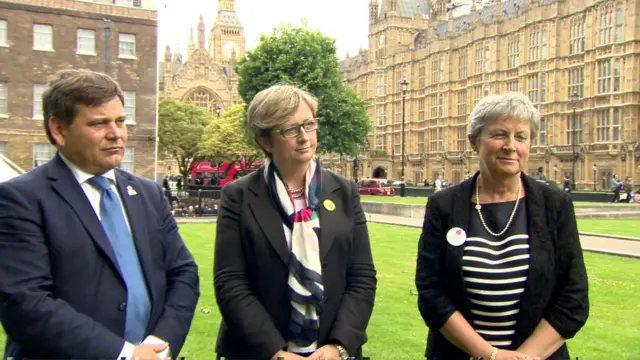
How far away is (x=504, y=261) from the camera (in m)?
3.43

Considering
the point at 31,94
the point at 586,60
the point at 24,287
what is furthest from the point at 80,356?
the point at 586,60

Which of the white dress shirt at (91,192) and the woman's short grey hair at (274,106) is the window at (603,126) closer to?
the woman's short grey hair at (274,106)

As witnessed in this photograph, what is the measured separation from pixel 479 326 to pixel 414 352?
2.65 metres

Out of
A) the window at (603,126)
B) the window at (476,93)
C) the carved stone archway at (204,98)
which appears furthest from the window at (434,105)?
the carved stone archway at (204,98)

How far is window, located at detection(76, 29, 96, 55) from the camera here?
28312 mm

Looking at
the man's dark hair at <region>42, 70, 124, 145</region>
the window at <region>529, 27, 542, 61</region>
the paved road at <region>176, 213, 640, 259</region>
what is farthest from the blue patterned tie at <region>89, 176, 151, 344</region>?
the window at <region>529, 27, 542, 61</region>

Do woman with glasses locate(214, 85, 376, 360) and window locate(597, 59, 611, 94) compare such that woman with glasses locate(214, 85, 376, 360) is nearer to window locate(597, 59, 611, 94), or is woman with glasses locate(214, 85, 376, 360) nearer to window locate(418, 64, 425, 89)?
window locate(597, 59, 611, 94)

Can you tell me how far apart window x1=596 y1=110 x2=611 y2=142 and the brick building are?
32.1m

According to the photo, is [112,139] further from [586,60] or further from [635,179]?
[586,60]

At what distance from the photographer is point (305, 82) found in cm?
3962

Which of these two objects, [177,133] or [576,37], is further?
[177,133]

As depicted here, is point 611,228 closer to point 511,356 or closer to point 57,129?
point 511,356

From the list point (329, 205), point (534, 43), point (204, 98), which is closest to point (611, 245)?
point (329, 205)

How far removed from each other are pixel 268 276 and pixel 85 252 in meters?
0.98
